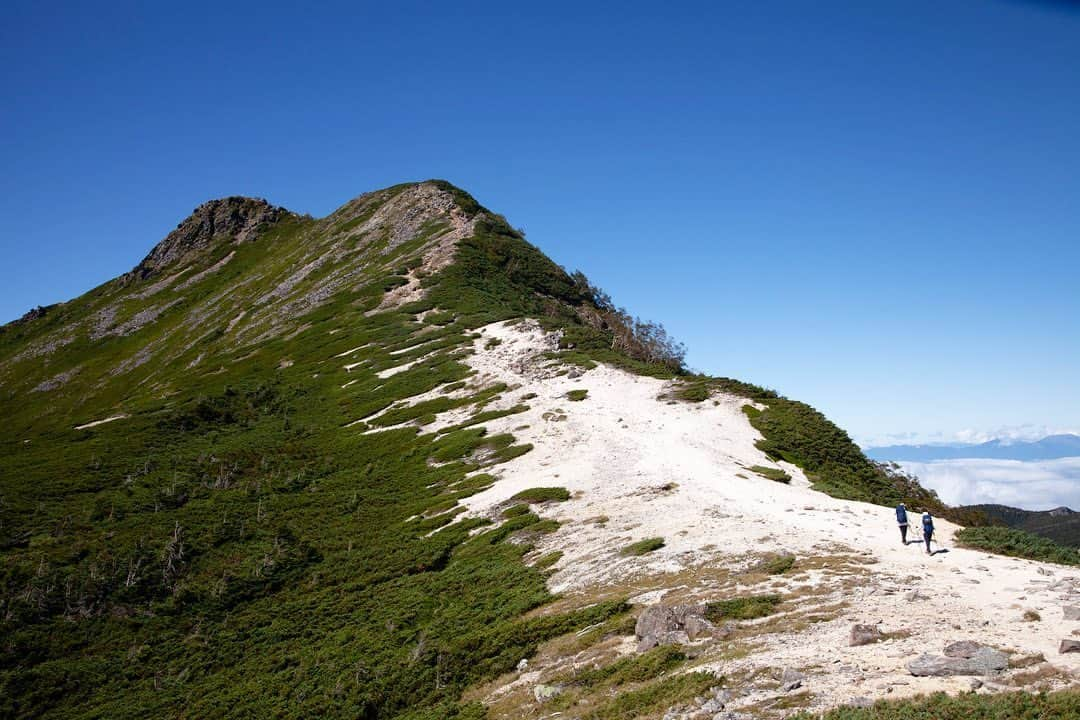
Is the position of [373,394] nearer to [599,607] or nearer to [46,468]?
[46,468]

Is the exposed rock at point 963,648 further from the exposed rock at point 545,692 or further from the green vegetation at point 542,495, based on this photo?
the green vegetation at point 542,495

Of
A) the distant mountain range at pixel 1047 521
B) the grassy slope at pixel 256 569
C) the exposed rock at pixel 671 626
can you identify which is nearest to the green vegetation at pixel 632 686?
the exposed rock at pixel 671 626

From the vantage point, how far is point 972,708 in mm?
11945

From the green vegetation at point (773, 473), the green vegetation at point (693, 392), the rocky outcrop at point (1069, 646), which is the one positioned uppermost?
the green vegetation at point (693, 392)

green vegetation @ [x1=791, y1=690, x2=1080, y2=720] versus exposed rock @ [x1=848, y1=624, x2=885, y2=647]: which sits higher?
exposed rock @ [x1=848, y1=624, x2=885, y2=647]

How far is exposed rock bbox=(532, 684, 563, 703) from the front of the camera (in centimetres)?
1759

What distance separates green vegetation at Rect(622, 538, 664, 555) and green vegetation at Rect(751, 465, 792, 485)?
12075 millimetres

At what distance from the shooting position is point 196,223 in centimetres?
17538

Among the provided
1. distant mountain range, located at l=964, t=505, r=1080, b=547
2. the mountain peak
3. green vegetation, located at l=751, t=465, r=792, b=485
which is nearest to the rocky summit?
green vegetation, located at l=751, t=465, r=792, b=485

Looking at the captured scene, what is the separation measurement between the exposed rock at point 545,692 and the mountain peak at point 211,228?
168574 mm

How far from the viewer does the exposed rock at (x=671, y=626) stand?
18266mm

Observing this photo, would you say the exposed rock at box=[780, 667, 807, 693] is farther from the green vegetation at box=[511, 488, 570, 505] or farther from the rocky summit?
the green vegetation at box=[511, 488, 570, 505]

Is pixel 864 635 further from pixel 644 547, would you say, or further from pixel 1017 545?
pixel 1017 545

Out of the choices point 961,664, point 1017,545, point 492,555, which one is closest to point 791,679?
point 961,664
